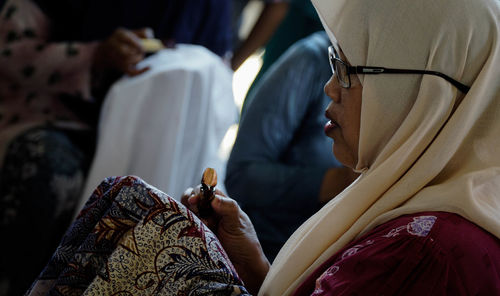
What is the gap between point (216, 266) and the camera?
3.31 feet

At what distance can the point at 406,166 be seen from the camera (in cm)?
105

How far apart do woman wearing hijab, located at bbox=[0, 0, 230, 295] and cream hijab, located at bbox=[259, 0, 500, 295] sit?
1.15 m

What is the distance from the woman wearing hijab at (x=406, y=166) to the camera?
2.97ft

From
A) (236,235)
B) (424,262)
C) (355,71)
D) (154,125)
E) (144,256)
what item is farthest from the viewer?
(154,125)

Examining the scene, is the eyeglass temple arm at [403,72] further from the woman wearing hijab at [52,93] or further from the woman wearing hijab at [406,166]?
the woman wearing hijab at [52,93]

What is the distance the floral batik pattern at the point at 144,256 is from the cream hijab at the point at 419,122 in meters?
0.17

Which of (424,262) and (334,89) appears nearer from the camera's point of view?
(424,262)

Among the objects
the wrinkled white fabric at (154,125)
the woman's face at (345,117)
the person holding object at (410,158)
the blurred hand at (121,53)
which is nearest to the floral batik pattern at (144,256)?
the person holding object at (410,158)

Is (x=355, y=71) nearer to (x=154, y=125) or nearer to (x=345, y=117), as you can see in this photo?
Answer: (x=345, y=117)

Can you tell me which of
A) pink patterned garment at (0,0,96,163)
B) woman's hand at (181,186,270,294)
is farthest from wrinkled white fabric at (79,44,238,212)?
woman's hand at (181,186,270,294)

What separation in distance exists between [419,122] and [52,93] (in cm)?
150

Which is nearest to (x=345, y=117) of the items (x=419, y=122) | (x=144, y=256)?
(x=419, y=122)

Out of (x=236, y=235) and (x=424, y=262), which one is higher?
(x=424, y=262)

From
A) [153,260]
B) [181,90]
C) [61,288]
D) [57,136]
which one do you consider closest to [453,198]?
[153,260]
